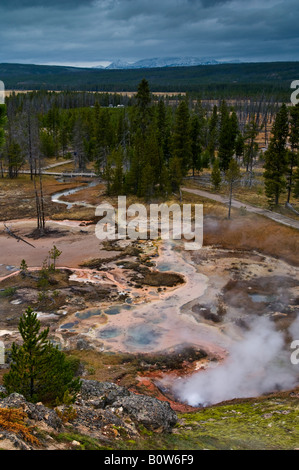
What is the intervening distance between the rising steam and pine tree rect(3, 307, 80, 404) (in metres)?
7.47

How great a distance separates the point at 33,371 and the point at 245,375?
37.9ft

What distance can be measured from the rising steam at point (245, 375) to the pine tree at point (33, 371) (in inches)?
294

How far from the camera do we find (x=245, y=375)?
66.0 ft

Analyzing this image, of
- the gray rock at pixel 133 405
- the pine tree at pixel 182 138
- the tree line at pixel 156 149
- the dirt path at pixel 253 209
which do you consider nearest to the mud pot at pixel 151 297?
the gray rock at pixel 133 405

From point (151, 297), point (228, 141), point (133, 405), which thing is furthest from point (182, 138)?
point (133, 405)

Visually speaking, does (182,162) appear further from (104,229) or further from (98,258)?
(98,258)

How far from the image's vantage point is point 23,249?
123ft

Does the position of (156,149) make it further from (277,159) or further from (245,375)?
(245,375)

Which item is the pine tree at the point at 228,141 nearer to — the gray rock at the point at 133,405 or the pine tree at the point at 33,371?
the gray rock at the point at 133,405

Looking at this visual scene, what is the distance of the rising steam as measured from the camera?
18797 millimetres

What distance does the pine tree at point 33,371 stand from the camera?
12699 millimetres

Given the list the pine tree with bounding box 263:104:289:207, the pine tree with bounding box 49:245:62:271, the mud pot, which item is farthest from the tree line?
the mud pot

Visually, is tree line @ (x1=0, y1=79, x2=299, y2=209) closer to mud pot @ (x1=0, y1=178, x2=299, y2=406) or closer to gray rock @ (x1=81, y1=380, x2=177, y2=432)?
mud pot @ (x1=0, y1=178, x2=299, y2=406)
